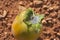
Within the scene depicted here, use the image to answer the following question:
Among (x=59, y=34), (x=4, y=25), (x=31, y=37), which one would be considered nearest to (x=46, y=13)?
(x=59, y=34)

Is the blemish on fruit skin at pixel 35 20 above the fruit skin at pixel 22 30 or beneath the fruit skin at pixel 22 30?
above

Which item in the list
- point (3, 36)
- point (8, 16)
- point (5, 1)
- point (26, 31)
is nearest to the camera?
point (26, 31)

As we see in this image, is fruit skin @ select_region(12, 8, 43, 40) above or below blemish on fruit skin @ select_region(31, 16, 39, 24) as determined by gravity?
below

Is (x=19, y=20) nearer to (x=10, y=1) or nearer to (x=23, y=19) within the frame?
(x=23, y=19)

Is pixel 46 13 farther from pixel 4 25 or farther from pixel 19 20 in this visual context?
pixel 19 20

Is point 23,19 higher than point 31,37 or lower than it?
higher

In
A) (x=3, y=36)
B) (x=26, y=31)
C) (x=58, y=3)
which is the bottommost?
(x=3, y=36)

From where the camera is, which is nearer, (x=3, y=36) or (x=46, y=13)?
(x=3, y=36)

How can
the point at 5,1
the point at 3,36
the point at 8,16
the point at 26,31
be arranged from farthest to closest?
1. the point at 5,1
2. the point at 8,16
3. the point at 3,36
4. the point at 26,31

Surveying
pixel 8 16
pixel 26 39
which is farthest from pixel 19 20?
pixel 8 16
